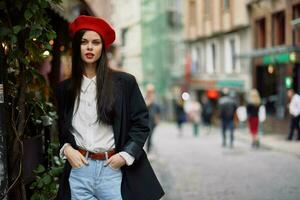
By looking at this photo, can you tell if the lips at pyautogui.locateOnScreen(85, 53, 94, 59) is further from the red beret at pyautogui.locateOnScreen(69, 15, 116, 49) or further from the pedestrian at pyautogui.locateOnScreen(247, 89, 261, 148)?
the pedestrian at pyautogui.locateOnScreen(247, 89, 261, 148)

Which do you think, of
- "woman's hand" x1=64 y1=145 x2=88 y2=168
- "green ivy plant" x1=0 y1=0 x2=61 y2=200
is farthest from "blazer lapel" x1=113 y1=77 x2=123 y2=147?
"green ivy plant" x1=0 y1=0 x2=61 y2=200

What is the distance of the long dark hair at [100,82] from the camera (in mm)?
3869

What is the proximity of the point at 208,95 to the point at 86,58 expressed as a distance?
113 feet

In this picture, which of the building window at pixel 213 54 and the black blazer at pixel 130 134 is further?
the building window at pixel 213 54

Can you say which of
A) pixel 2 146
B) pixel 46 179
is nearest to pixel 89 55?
pixel 2 146

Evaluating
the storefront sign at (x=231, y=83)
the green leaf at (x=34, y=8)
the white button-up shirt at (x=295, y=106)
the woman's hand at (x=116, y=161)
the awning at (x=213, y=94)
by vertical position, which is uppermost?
the green leaf at (x=34, y=8)

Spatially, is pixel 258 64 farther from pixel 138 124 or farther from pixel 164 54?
pixel 138 124

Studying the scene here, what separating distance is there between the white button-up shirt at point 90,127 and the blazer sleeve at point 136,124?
0.20 feet

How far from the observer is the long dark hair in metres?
3.87

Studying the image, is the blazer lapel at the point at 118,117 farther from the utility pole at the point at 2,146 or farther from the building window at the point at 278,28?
the building window at the point at 278,28

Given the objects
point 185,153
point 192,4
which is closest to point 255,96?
point 185,153

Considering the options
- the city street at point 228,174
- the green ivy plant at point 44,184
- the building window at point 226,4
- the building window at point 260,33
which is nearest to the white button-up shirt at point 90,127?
the green ivy plant at point 44,184

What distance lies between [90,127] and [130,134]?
0.25 metres

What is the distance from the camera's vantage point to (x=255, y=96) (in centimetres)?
1844
